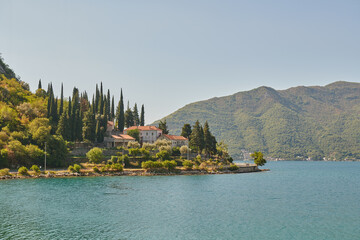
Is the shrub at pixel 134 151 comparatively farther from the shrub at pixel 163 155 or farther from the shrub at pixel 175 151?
the shrub at pixel 175 151

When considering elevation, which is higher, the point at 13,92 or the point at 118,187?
the point at 13,92

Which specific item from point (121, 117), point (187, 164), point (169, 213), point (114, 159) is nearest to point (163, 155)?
point (187, 164)

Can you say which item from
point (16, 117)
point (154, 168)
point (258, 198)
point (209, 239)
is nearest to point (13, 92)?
point (16, 117)

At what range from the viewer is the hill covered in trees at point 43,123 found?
79.8m

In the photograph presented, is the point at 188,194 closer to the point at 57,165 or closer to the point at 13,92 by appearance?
the point at 57,165

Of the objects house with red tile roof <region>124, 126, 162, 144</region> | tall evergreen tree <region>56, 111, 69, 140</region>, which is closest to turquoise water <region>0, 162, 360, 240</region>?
tall evergreen tree <region>56, 111, 69, 140</region>

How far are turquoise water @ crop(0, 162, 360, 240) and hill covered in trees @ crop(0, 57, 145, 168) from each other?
19.9 m

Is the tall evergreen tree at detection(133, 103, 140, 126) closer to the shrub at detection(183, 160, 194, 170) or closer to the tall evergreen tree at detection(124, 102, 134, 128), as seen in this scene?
the tall evergreen tree at detection(124, 102, 134, 128)

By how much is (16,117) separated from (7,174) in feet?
82.7

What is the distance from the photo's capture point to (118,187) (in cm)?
6097

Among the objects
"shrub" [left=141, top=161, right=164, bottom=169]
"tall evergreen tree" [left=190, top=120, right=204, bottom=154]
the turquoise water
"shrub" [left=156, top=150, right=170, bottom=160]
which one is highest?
"tall evergreen tree" [left=190, top=120, right=204, bottom=154]

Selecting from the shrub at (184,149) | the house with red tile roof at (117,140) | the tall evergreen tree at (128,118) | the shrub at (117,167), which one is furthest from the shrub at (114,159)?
the tall evergreen tree at (128,118)

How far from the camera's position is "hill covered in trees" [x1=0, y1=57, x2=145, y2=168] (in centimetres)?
7981

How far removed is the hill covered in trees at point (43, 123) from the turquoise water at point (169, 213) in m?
19.9
